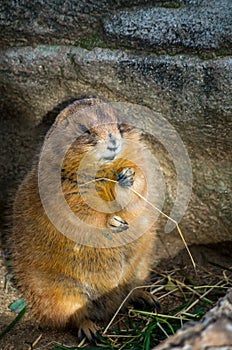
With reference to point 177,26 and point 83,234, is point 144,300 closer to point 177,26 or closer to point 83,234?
point 83,234

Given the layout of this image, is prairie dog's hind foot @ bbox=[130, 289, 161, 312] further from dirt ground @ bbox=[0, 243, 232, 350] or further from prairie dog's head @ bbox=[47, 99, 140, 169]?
prairie dog's head @ bbox=[47, 99, 140, 169]

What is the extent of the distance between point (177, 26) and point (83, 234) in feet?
4.37

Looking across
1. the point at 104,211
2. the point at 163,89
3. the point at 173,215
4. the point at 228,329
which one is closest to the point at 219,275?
the point at 173,215

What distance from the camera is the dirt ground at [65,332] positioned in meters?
3.56

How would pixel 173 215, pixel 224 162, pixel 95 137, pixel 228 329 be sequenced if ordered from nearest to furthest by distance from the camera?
pixel 228 329, pixel 95 137, pixel 224 162, pixel 173 215

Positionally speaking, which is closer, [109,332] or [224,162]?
[109,332]

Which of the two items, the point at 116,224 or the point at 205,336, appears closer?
the point at 205,336

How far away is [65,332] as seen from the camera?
146 inches

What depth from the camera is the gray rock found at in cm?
344

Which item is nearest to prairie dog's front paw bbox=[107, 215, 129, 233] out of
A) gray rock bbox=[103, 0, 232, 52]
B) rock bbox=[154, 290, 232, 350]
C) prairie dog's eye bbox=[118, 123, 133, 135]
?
prairie dog's eye bbox=[118, 123, 133, 135]

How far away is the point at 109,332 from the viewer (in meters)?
3.64

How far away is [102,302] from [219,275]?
90cm

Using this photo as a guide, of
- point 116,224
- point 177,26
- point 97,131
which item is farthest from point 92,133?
point 177,26

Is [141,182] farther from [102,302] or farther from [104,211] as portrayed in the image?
[102,302]
